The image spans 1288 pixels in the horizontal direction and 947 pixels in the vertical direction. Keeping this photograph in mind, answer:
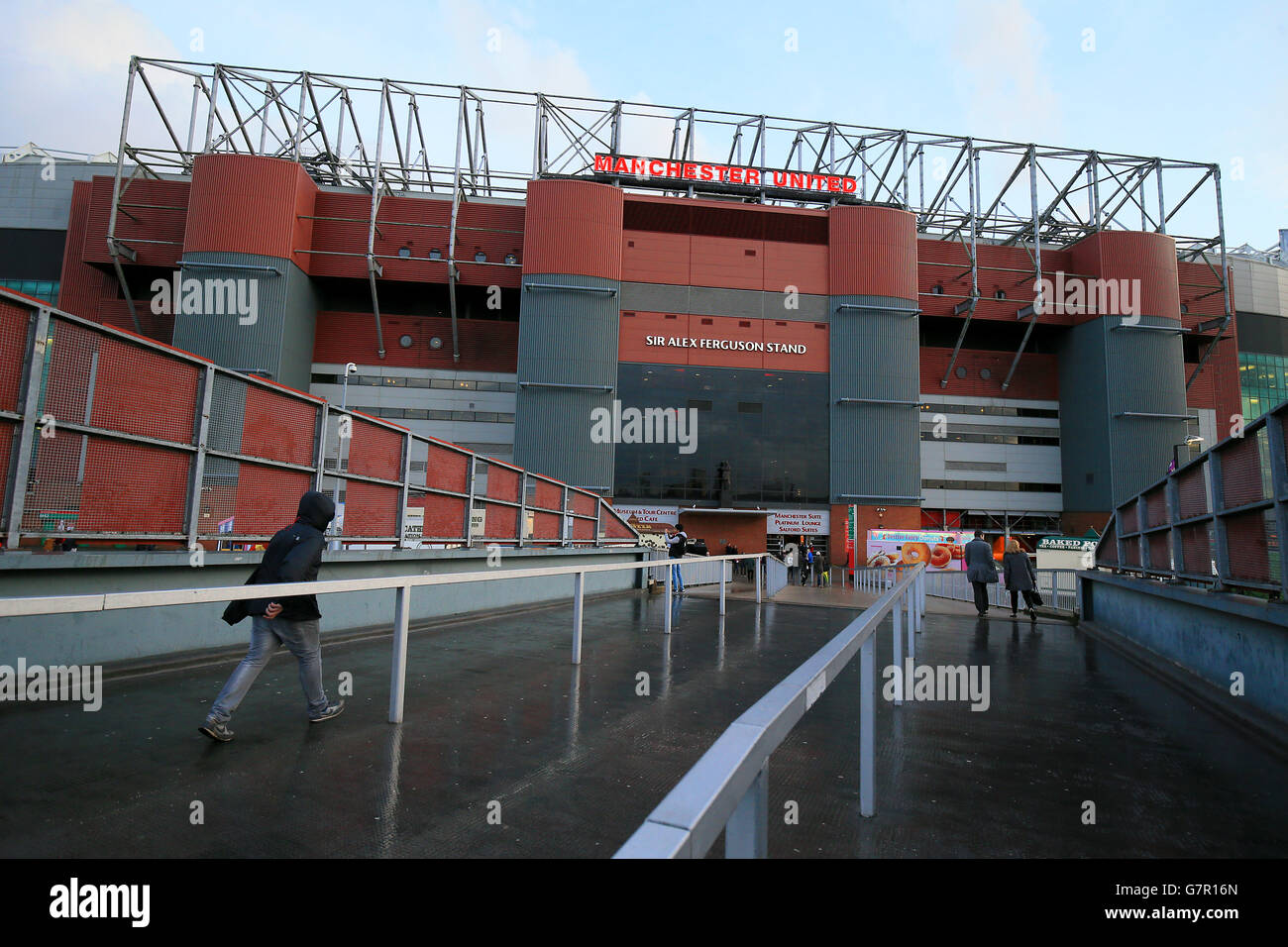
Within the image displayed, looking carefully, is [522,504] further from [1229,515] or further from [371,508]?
[1229,515]

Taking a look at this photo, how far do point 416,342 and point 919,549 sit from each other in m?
30.5

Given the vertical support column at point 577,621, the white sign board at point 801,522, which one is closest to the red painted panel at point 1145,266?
the white sign board at point 801,522

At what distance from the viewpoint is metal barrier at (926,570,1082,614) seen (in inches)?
599

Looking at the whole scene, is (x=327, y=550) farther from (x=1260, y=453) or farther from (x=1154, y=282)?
(x=1154, y=282)

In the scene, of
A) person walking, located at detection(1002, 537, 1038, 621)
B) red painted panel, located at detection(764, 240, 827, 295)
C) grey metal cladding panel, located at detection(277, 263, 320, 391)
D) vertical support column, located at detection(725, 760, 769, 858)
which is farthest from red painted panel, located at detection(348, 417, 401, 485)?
red painted panel, located at detection(764, 240, 827, 295)

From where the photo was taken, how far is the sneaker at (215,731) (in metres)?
3.92

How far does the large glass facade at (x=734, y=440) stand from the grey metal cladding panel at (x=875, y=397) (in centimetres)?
104

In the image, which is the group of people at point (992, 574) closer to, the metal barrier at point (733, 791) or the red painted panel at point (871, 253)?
the metal barrier at point (733, 791)

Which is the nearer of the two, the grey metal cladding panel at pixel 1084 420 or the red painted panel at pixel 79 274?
the red painted panel at pixel 79 274

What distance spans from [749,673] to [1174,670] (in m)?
4.78

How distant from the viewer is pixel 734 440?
1542 inches
